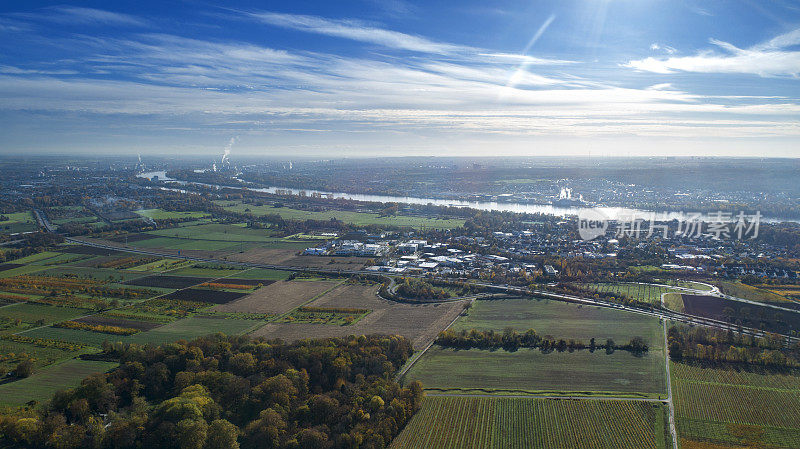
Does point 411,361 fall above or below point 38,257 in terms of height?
above

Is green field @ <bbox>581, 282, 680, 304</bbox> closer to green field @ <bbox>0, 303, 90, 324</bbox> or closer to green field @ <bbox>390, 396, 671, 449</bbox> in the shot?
green field @ <bbox>390, 396, 671, 449</bbox>

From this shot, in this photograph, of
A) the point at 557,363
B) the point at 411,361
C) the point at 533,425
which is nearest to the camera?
the point at 533,425

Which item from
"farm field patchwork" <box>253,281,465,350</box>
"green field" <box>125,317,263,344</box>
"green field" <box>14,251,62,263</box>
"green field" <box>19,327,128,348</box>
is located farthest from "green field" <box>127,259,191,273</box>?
"farm field patchwork" <box>253,281,465,350</box>

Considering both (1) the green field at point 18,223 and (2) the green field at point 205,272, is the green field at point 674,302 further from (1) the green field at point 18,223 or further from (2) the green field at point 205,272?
(1) the green field at point 18,223

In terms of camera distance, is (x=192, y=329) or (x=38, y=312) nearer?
(x=192, y=329)

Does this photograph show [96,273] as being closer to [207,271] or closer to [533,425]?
[207,271]

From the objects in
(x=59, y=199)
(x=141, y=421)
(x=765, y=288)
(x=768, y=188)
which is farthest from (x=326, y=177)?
(x=141, y=421)

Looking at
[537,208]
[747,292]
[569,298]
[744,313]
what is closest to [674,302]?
[744,313]
